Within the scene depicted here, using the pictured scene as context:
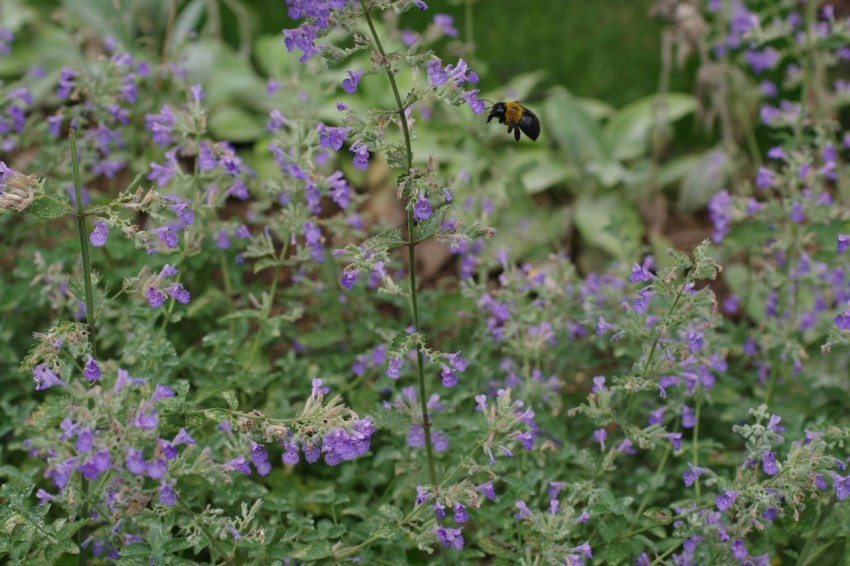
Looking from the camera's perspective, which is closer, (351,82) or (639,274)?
(351,82)

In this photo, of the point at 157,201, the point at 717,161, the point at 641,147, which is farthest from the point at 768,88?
the point at 157,201

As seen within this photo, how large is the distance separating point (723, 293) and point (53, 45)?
13.5ft

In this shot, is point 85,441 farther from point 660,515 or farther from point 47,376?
point 660,515

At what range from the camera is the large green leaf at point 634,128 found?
5.20 m

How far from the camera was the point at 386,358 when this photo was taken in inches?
82.4

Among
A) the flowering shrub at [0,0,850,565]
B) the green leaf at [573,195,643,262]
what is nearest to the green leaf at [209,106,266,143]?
the flowering shrub at [0,0,850,565]

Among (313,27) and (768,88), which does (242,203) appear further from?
(313,27)

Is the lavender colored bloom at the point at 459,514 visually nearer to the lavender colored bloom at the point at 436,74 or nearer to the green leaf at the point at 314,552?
the green leaf at the point at 314,552

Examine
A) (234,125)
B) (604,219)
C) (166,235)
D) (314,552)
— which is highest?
(166,235)

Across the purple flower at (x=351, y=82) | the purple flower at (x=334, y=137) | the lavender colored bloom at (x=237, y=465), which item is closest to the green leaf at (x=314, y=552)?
the lavender colored bloom at (x=237, y=465)

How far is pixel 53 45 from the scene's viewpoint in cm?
580

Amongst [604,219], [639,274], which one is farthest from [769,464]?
[604,219]

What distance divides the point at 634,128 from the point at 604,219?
661 millimetres

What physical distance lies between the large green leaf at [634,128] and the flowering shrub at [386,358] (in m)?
0.58
